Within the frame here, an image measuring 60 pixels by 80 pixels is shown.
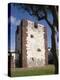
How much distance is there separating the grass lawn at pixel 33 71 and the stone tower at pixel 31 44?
0.03 meters

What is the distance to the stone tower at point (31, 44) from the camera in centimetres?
175

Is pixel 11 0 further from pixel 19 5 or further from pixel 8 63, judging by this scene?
pixel 8 63

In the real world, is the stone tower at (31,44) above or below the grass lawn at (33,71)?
above

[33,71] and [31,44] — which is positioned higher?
[31,44]

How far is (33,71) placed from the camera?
1.77 m

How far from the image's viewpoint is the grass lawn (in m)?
1.72

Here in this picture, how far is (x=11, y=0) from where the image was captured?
1761mm

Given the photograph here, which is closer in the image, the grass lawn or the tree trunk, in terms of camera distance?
the grass lawn

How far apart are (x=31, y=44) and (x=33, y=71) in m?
0.23

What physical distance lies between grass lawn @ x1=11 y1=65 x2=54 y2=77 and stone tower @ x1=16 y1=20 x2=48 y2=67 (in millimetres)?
34

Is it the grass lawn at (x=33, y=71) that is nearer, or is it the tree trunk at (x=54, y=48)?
the grass lawn at (x=33, y=71)

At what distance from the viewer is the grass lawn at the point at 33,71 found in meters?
1.72

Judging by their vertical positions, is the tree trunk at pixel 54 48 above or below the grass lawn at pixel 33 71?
above

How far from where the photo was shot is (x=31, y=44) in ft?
5.83
